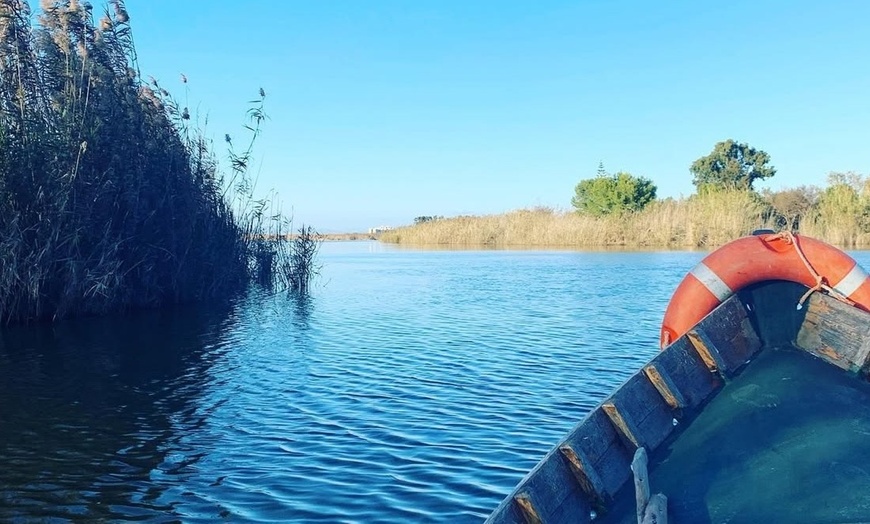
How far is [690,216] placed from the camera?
4047 cm

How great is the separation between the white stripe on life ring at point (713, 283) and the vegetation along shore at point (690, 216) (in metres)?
27.6

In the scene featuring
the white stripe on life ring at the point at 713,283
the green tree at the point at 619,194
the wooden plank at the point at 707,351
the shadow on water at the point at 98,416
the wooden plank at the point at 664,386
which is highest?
the green tree at the point at 619,194

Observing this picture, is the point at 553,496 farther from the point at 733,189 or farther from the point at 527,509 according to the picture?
the point at 733,189

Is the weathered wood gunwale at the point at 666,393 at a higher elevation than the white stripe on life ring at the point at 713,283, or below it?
below

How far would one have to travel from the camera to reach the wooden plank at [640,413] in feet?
13.3

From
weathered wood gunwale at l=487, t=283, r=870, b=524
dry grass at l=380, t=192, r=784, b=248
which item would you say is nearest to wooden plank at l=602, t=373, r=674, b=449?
weathered wood gunwale at l=487, t=283, r=870, b=524

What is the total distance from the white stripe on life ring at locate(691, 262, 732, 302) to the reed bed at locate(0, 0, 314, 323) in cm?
1103

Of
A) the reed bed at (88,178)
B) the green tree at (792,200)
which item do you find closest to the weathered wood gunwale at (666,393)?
the reed bed at (88,178)

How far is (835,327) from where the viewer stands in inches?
205

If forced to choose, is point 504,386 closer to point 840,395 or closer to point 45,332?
point 840,395

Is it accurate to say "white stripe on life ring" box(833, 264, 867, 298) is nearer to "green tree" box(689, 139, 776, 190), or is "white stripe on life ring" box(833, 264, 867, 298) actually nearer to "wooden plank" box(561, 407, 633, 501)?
"wooden plank" box(561, 407, 633, 501)

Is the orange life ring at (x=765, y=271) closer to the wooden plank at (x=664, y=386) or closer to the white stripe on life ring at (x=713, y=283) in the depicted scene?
the white stripe on life ring at (x=713, y=283)

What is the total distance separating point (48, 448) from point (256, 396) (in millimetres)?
2407

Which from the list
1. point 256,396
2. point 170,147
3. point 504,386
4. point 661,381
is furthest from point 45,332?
point 661,381
